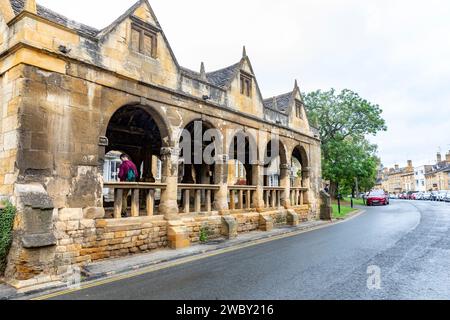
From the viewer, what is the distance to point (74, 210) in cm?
763

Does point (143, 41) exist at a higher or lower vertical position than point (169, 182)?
higher

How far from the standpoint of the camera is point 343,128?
1339 inches

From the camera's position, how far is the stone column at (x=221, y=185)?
12281mm

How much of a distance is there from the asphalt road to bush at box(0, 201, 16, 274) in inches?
75.2

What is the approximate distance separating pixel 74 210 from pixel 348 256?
7218 millimetres

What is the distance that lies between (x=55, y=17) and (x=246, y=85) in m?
8.02

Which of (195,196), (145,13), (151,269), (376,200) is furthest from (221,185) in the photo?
(376,200)

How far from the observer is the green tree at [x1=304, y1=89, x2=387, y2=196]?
102ft

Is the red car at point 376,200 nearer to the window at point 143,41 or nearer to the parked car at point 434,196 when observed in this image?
the parked car at point 434,196

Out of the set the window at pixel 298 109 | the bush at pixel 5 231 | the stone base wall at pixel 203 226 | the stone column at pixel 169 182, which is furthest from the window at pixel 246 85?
the bush at pixel 5 231

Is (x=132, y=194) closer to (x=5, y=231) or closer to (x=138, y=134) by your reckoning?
(x=5, y=231)

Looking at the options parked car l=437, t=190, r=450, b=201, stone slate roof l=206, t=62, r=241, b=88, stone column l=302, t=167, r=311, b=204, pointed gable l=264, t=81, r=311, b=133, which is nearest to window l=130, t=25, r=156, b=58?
stone slate roof l=206, t=62, r=241, b=88

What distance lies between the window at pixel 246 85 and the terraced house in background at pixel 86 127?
42.5 inches

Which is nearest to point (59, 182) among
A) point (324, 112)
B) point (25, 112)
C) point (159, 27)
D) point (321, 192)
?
point (25, 112)
